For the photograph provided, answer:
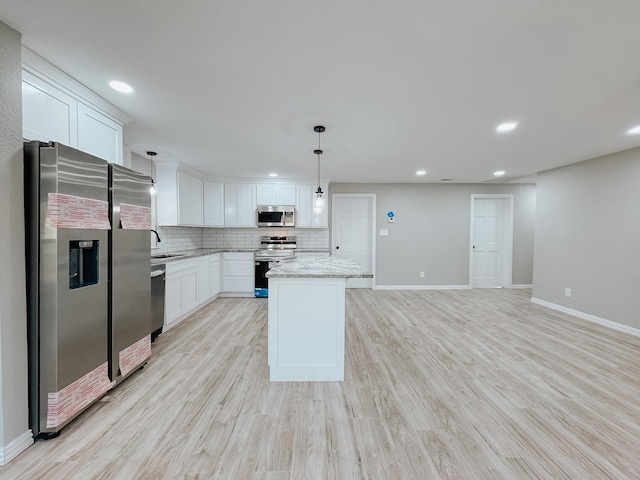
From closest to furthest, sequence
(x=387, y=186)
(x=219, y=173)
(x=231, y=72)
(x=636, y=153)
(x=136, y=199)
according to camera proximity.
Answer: (x=231, y=72), (x=136, y=199), (x=636, y=153), (x=219, y=173), (x=387, y=186)

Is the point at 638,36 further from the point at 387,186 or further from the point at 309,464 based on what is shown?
the point at 387,186

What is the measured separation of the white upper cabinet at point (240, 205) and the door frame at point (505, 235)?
4910 millimetres

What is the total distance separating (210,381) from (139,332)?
777 mm

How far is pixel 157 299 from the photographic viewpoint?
2988mm

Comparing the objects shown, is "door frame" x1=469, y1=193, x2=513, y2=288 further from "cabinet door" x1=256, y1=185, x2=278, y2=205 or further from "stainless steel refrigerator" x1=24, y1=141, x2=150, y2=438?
"stainless steel refrigerator" x1=24, y1=141, x2=150, y2=438

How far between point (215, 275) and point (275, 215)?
1.64m

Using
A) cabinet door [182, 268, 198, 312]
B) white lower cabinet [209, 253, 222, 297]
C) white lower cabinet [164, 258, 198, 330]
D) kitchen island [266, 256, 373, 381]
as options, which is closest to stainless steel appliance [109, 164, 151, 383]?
white lower cabinet [164, 258, 198, 330]

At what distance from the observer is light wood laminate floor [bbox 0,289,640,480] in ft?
4.74

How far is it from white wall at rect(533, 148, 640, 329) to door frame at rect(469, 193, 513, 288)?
1.26 metres

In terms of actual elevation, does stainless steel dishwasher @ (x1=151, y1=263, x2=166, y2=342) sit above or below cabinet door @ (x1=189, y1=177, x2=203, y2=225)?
below

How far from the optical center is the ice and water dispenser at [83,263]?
5.73ft

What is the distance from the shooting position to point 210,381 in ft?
7.48

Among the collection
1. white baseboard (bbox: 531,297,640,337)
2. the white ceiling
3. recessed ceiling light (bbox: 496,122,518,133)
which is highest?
recessed ceiling light (bbox: 496,122,518,133)

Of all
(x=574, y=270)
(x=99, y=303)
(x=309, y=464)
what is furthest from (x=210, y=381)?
(x=574, y=270)
